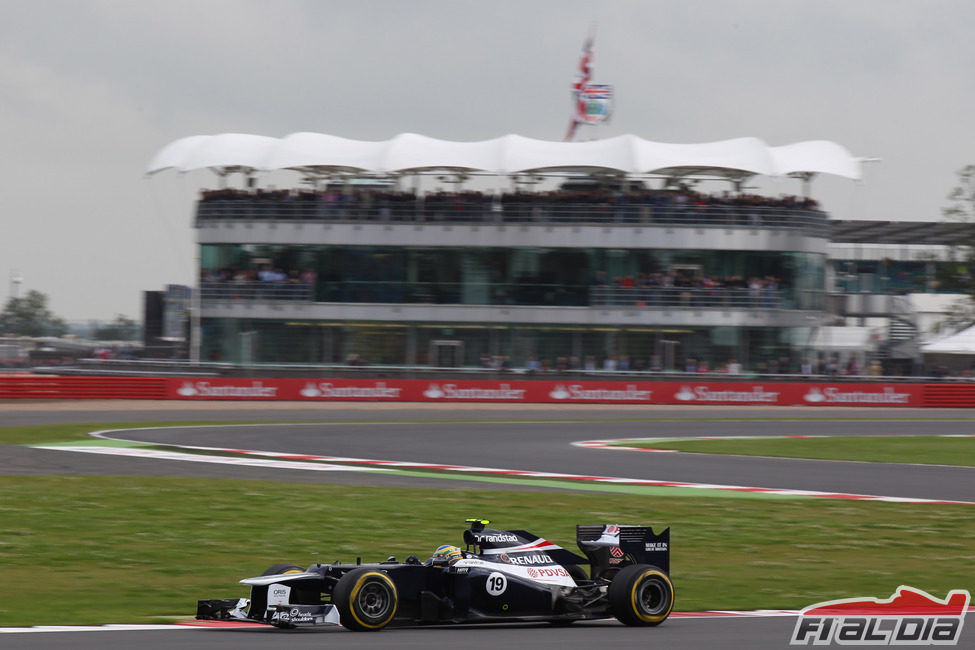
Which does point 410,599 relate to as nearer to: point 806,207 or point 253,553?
point 253,553

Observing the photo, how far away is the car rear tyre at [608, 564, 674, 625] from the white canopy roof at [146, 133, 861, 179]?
4227 centimetres

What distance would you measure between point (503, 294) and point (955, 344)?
1822 cm

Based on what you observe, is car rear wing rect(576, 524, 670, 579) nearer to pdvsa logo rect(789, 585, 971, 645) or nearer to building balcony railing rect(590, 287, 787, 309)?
pdvsa logo rect(789, 585, 971, 645)

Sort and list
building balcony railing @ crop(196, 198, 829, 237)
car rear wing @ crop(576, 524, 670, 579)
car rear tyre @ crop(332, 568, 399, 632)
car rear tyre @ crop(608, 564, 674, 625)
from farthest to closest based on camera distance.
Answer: building balcony railing @ crop(196, 198, 829, 237) < car rear wing @ crop(576, 524, 670, 579) < car rear tyre @ crop(608, 564, 674, 625) < car rear tyre @ crop(332, 568, 399, 632)

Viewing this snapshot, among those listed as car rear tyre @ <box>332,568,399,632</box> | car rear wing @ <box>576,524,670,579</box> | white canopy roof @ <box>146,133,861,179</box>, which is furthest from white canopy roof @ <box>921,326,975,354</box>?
car rear tyre @ <box>332,568,399,632</box>

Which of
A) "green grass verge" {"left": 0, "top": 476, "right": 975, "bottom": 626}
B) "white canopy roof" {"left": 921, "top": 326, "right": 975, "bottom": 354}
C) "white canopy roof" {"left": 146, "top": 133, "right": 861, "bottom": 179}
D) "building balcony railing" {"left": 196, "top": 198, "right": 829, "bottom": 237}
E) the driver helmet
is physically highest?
"white canopy roof" {"left": 146, "top": 133, "right": 861, "bottom": 179}

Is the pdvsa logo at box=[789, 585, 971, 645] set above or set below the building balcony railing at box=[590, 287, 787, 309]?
below

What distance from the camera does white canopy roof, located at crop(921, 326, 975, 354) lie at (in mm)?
47125

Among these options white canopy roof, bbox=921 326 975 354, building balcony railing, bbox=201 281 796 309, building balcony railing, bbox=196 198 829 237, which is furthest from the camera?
building balcony railing, bbox=196 198 829 237

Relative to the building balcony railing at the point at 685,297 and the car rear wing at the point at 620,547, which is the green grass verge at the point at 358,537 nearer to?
the car rear wing at the point at 620,547

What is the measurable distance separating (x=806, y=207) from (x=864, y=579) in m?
42.2

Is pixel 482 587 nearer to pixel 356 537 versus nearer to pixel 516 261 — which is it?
pixel 356 537

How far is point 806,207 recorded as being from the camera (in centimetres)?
5047

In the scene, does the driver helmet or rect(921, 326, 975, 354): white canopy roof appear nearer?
the driver helmet
